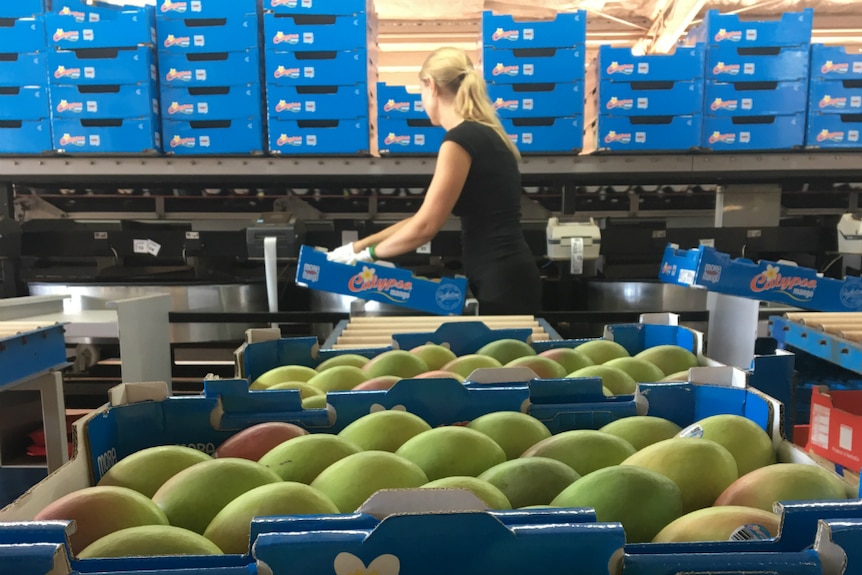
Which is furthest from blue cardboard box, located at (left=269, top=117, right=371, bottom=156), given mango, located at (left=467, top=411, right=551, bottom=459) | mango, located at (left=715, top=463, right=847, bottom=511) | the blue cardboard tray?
mango, located at (left=715, top=463, right=847, bottom=511)

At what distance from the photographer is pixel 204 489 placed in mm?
572

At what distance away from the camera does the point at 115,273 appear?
3.12 metres

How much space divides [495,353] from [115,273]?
264 centimetres

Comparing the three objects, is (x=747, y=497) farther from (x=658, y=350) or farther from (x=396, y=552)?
(x=658, y=350)

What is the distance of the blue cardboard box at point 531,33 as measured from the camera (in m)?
2.64

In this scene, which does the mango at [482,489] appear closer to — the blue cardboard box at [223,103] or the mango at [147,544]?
the mango at [147,544]

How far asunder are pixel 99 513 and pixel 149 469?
0.12 meters

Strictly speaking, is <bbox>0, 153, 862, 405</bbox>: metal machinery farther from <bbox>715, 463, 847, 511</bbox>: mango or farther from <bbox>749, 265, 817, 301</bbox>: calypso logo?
<bbox>715, 463, 847, 511</bbox>: mango

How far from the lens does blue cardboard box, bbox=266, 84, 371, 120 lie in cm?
263

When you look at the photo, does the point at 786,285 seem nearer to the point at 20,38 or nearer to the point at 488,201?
the point at 488,201

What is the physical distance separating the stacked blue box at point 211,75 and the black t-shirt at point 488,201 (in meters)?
1.13

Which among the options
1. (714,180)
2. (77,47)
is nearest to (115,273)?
(77,47)

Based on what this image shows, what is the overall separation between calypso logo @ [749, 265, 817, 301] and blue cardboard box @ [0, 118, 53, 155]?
292 cm

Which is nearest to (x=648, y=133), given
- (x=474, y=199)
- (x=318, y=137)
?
(x=474, y=199)
